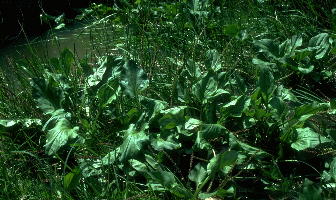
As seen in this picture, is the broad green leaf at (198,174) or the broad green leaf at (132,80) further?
the broad green leaf at (132,80)

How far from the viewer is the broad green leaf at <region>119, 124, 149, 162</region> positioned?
1.91 m

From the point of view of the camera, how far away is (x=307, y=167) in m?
1.99

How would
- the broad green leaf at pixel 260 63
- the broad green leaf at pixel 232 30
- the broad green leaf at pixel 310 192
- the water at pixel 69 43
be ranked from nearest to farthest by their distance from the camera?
the broad green leaf at pixel 310 192 → the broad green leaf at pixel 260 63 → the broad green leaf at pixel 232 30 → the water at pixel 69 43

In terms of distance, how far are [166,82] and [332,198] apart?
1.07 meters

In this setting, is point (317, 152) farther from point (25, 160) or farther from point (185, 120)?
point (25, 160)

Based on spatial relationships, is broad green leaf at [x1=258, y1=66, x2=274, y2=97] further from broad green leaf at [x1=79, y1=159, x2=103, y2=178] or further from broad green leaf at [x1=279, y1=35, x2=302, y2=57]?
Answer: broad green leaf at [x1=79, y1=159, x2=103, y2=178]

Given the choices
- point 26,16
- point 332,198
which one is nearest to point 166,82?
point 332,198

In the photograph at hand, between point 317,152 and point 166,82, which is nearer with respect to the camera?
point 317,152

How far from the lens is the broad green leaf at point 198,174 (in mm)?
1892

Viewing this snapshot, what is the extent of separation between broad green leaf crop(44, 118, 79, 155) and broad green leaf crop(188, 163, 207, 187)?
0.49 meters

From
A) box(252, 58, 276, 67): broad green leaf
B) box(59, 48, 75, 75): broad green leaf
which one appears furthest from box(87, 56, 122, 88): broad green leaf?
box(252, 58, 276, 67): broad green leaf

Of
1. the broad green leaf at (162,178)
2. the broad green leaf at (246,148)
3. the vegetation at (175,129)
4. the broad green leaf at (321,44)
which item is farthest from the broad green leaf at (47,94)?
the broad green leaf at (321,44)

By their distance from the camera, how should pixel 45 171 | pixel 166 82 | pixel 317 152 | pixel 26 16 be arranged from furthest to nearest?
1. pixel 26 16
2. pixel 166 82
3. pixel 45 171
4. pixel 317 152

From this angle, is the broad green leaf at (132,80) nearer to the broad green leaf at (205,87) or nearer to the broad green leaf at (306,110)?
the broad green leaf at (205,87)
